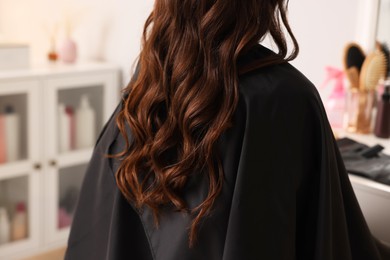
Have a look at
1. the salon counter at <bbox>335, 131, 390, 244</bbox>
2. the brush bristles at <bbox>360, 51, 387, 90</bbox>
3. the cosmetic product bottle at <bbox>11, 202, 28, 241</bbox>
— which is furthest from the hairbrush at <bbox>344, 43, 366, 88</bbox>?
the cosmetic product bottle at <bbox>11, 202, 28, 241</bbox>

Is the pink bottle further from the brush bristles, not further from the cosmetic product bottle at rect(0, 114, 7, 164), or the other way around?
the cosmetic product bottle at rect(0, 114, 7, 164)

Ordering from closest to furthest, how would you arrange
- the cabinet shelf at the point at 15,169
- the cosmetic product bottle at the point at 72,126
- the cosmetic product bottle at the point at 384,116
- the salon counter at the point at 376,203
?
the salon counter at the point at 376,203 < the cosmetic product bottle at the point at 384,116 < the cabinet shelf at the point at 15,169 < the cosmetic product bottle at the point at 72,126

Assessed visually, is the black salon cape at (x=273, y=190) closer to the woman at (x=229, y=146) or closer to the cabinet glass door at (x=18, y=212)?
the woman at (x=229, y=146)

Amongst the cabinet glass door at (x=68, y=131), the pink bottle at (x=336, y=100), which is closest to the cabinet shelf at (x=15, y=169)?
the cabinet glass door at (x=68, y=131)

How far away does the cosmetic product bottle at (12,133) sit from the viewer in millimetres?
2752

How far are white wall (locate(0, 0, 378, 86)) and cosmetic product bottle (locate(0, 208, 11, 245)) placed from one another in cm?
87

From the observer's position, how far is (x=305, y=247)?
1.30 meters

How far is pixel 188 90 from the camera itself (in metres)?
1.21

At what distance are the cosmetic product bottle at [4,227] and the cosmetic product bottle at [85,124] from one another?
0.47 metres

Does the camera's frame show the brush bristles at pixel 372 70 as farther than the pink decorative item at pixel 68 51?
No

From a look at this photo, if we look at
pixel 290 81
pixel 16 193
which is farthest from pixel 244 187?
pixel 16 193

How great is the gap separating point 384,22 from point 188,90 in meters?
1.13

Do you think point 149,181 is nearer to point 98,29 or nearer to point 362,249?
point 362,249

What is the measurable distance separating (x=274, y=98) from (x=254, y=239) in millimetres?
281
